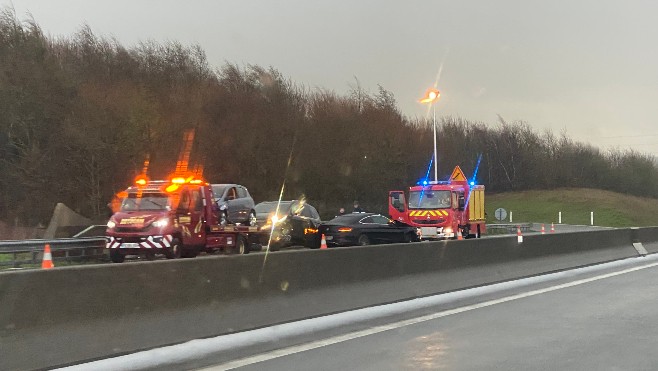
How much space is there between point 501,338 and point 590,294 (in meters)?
5.56

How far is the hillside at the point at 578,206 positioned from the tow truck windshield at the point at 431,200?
1532 inches

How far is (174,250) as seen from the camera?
18578 millimetres

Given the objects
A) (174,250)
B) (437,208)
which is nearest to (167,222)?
Answer: (174,250)

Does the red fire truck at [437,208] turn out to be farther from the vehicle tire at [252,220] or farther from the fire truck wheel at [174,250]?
the fire truck wheel at [174,250]

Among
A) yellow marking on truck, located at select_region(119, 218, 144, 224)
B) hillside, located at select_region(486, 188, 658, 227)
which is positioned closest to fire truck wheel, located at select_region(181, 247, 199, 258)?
yellow marking on truck, located at select_region(119, 218, 144, 224)

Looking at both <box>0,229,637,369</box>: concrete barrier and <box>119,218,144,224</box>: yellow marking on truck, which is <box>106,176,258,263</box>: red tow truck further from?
<box>0,229,637,369</box>: concrete barrier

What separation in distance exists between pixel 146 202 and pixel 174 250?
172 cm

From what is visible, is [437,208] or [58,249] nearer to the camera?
[58,249]

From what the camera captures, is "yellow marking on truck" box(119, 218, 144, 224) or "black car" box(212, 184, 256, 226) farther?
"black car" box(212, 184, 256, 226)

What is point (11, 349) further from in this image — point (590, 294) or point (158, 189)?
point (158, 189)

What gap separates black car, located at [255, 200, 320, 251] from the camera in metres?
24.6

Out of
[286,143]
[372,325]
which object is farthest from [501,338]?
[286,143]

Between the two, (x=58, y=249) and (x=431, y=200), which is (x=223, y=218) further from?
(x=431, y=200)

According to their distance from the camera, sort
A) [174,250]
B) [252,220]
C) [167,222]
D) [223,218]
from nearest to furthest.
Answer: [174,250] < [167,222] < [223,218] < [252,220]
